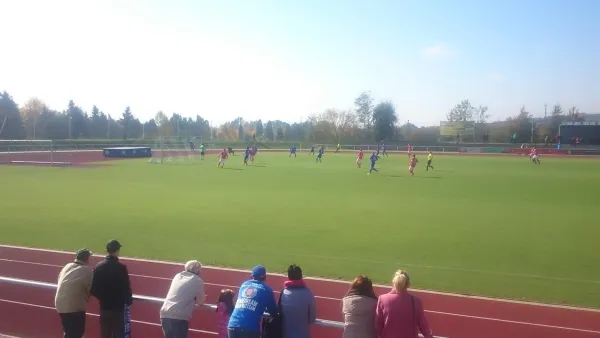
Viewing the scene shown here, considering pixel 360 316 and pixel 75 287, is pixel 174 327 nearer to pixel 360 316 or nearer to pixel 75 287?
pixel 75 287

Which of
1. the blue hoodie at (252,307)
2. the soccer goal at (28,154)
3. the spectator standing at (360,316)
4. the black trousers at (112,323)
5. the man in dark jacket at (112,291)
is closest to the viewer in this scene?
the spectator standing at (360,316)

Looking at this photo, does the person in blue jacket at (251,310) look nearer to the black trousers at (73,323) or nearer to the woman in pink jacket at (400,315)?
the woman in pink jacket at (400,315)

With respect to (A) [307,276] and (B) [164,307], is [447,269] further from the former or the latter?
(B) [164,307]

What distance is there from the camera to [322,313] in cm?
915

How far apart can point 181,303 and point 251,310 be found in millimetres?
953

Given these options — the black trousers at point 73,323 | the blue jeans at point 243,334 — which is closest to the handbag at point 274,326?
the blue jeans at point 243,334

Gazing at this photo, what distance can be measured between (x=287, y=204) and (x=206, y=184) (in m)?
9.85

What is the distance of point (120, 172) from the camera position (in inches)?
1516

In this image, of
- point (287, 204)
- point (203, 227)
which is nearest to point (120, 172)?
point (287, 204)

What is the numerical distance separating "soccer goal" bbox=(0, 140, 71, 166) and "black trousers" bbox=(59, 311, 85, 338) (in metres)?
45.6

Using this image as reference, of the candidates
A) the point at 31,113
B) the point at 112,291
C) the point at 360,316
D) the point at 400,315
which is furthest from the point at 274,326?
the point at 31,113

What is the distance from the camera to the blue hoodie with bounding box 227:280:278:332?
535 centimetres

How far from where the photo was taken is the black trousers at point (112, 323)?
246 inches

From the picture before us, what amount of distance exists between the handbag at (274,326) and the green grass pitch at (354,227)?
553 cm
